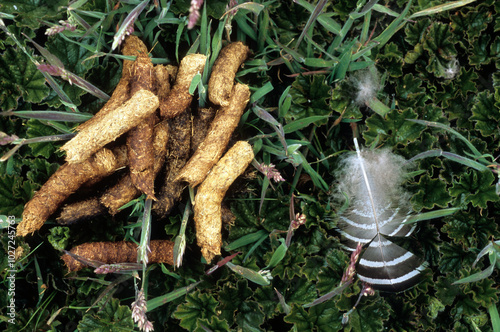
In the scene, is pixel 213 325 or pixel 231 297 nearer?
pixel 213 325

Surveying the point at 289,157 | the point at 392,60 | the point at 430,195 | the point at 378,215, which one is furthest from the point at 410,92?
the point at 289,157

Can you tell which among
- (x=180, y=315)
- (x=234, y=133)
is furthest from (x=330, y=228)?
(x=180, y=315)

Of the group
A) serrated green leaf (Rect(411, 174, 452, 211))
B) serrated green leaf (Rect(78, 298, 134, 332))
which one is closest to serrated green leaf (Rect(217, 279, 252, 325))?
serrated green leaf (Rect(78, 298, 134, 332))

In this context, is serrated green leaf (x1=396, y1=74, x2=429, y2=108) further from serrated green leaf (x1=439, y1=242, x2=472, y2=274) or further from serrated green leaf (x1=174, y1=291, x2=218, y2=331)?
serrated green leaf (x1=174, y1=291, x2=218, y2=331)

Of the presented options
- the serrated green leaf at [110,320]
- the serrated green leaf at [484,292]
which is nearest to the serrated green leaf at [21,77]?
the serrated green leaf at [110,320]

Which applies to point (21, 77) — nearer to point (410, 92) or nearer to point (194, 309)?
point (194, 309)

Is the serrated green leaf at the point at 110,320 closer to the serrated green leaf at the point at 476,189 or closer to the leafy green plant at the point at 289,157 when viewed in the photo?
the leafy green plant at the point at 289,157

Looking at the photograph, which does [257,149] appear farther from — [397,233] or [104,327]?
[104,327]

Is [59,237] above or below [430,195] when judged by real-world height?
above
